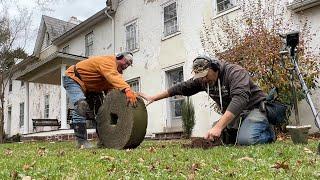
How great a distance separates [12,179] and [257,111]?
3.69 meters

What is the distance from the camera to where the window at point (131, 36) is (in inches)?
709

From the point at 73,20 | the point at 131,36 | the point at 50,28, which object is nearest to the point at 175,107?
the point at 131,36

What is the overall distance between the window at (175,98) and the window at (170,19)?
1501mm

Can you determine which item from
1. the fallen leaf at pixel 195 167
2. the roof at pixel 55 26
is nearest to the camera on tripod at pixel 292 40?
the fallen leaf at pixel 195 167

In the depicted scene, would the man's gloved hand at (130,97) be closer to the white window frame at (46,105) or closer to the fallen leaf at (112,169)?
the fallen leaf at (112,169)

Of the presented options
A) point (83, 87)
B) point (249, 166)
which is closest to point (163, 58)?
A: point (83, 87)

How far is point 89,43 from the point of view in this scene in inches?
845

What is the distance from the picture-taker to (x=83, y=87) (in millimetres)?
6590

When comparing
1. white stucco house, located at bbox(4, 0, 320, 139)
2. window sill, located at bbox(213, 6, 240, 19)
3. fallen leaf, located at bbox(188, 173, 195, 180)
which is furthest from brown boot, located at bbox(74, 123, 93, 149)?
window sill, located at bbox(213, 6, 240, 19)

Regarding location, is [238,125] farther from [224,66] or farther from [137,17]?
[137,17]

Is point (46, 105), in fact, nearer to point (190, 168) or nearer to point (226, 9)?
point (226, 9)

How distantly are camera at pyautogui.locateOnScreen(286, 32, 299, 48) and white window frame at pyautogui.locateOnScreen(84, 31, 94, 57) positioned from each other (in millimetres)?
16338

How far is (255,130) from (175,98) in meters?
9.87

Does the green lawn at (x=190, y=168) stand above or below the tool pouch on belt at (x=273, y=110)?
below
